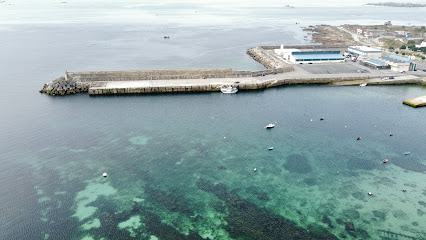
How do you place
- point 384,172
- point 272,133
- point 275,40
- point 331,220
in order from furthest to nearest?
point 275,40 → point 272,133 → point 384,172 → point 331,220

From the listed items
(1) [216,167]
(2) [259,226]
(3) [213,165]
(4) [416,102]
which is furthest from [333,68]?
(2) [259,226]

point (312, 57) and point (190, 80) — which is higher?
point (312, 57)

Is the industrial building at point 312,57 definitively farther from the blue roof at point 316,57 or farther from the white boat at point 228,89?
the white boat at point 228,89

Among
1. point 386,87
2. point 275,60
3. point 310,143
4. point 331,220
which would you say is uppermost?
point 275,60

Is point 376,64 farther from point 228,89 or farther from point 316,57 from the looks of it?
point 228,89

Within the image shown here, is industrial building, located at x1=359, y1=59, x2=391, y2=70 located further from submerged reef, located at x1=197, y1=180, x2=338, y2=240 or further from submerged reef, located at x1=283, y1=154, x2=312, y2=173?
submerged reef, located at x1=197, y1=180, x2=338, y2=240

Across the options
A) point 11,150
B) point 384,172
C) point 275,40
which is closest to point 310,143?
point 384,172

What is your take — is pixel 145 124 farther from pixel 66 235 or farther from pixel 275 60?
pixel 275 60
